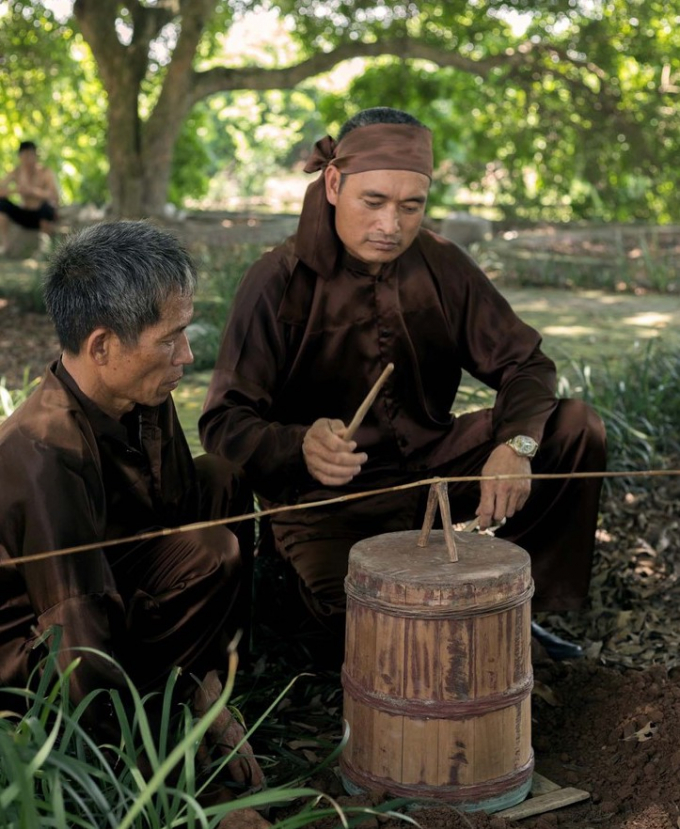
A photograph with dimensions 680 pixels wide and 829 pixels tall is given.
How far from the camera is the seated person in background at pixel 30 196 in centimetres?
1217

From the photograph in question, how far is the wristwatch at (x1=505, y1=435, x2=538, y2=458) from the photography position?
3410mm

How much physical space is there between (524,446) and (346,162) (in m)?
0.95

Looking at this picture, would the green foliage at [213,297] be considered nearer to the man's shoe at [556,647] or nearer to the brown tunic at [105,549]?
the man's shoe at [556,647]

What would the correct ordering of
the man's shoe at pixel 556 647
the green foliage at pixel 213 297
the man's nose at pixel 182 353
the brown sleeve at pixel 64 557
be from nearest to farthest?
1. the brown sleeve at pixel 64 557
2. the man's nose at pixel 182 353
3. the man's shoe at pixel 556 647
4. the green foliage at pixel 213 297

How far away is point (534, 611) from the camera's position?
3689 mm

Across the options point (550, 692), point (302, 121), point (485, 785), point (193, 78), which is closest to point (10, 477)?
point (485, 785)

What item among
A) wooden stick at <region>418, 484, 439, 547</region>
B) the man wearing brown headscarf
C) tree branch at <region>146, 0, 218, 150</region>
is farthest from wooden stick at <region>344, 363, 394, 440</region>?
tree branch at <region>146, 0, 218, 150</region>

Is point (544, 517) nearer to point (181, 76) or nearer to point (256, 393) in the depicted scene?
point (256, 393)

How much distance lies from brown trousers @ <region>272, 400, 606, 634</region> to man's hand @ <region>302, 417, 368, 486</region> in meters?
0.40

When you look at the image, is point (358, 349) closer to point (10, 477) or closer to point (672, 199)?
point (10, 477)

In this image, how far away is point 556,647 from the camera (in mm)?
3705

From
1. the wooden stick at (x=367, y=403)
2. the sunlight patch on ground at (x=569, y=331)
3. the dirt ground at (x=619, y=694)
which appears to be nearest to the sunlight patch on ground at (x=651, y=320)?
the sunlight patch on ground at (x=569, y=331)

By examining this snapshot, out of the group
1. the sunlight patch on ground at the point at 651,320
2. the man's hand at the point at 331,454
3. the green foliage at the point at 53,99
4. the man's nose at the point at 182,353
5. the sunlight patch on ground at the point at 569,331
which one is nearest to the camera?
the man's nose at the point at 182,353

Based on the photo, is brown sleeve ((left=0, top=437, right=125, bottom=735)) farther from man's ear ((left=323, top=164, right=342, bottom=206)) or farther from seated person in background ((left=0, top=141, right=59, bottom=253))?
seated person in background ((left=0, top=141, right=59, bottom=253))
